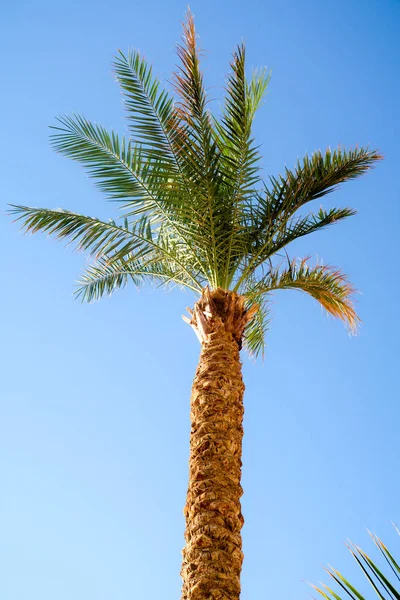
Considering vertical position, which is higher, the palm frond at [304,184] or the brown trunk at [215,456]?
the palm frond at [304,184]

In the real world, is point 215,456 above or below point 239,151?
below

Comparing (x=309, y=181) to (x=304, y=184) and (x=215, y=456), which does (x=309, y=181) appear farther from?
(x=215, y=456)

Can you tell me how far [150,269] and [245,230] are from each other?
6.06 feet

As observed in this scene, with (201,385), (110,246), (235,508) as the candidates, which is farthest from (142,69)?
(235,508)

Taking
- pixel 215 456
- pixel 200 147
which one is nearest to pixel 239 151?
pixel 200 147

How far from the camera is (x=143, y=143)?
8727 millimetres

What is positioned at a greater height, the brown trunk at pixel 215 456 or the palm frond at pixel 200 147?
the palm frond at pixel 200 147

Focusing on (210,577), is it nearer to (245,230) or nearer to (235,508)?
(235,508)

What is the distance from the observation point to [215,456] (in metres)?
6.68

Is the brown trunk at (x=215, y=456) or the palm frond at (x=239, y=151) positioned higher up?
the palm frond at (x=239, y=151)

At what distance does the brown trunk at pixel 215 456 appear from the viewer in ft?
19.5

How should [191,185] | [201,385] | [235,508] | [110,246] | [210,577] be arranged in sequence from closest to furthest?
[210,577]
[235,508]
[201,385]
[191,185]
[110,246]

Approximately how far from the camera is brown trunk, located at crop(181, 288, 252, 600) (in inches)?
234

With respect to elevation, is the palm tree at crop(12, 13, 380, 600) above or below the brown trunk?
above
